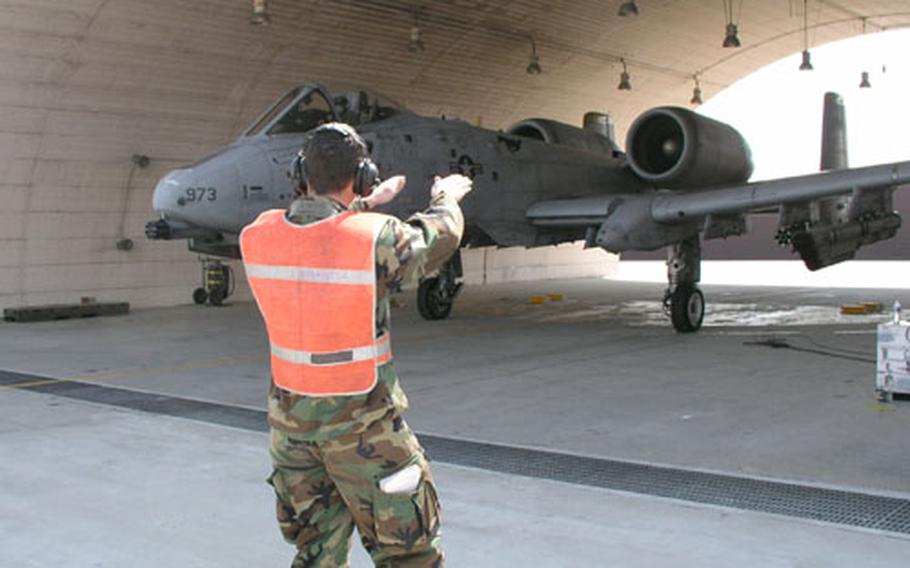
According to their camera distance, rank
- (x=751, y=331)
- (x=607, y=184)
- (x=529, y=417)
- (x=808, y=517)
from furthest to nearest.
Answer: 1. (x=607, y=184)
2. (x=751, y=331)
3. (x=529, y=417)
4. (x=808, y=517)

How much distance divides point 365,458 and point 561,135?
12188mm

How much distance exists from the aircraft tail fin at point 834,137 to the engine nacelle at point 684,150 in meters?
2.34

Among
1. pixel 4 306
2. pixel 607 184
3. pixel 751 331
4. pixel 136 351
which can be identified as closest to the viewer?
pixel 136 351

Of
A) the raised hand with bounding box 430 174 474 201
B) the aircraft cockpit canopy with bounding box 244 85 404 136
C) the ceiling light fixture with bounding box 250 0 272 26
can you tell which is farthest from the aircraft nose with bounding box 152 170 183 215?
the raised hand with bounding box 430 174 474 201

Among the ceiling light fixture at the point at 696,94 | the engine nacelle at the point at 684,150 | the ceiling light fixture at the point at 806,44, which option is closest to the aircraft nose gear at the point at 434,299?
the engine nacelle at the point at 684,150

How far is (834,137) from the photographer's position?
1507 centimetres

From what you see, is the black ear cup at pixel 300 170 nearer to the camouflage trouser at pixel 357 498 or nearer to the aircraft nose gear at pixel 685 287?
the camouflage trouser at pixel 357 498

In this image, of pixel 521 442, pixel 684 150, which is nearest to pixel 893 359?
pixel 521 442

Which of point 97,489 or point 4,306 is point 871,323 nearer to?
point 97,489

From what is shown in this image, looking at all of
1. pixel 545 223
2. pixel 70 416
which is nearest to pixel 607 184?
pixel 545 223

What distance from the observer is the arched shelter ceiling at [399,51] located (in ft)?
47.3

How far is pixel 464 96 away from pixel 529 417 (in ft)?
52.1

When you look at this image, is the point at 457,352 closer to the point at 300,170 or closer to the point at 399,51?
the point at 300,170

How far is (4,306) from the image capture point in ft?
50.6
